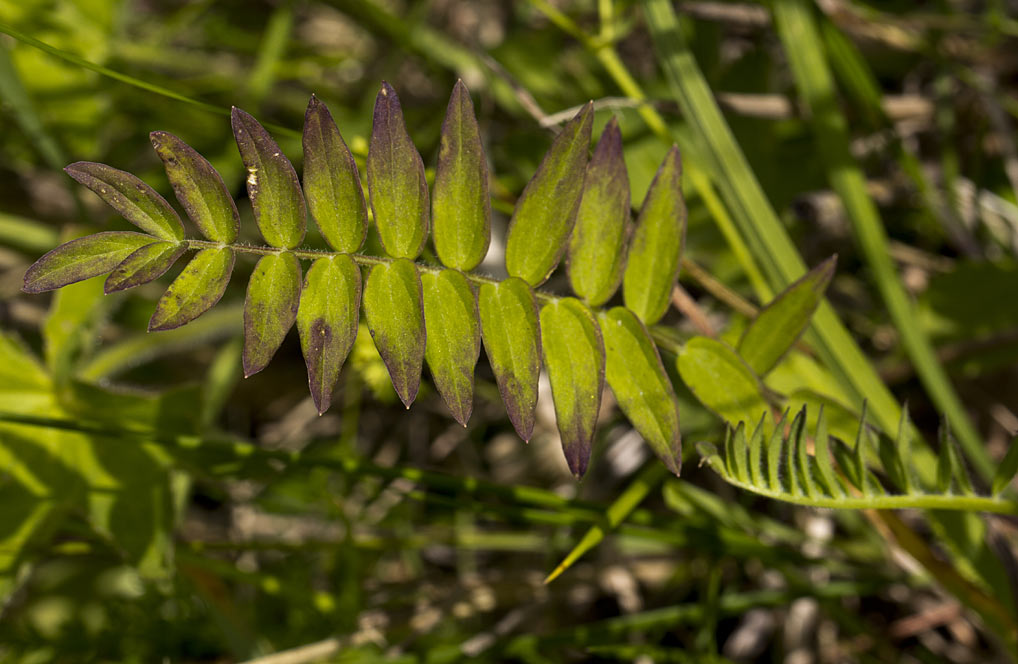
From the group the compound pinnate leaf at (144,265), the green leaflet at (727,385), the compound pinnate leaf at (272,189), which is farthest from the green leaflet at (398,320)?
the green leaflet at (727,385)

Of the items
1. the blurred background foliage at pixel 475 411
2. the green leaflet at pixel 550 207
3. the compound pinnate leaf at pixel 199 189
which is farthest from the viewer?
the blurred background foliage at pixel 475 411

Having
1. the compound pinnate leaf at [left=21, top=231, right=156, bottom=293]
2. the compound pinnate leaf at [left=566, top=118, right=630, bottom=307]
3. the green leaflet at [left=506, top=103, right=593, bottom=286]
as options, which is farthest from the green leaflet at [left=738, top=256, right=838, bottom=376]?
the compound pinnate leaf at [left=21, top=231, right=156, bottom=293]

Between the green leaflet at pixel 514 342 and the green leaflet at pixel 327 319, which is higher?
the green leaflet at pixel 327 319

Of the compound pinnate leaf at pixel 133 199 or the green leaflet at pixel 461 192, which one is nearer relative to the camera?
the compound pinnate leaf at pixel 133 199

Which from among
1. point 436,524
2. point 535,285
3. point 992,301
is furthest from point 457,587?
point 992,301

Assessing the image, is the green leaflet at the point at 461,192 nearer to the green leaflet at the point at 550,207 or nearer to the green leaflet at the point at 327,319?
the green leaflet at the point at 550,207

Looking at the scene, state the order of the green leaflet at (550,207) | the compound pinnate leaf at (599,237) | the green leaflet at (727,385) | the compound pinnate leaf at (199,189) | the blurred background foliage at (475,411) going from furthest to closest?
1. the blurred background foliage at (475,411)
2. the green leaflet at (727,385)
3. the compound pinnate leaf at (599,237)
4. the green leaflet at (550,207)
5. the compound pinnate leaf at (199,189)

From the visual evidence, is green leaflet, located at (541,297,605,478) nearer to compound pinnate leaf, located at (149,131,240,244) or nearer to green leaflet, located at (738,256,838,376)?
green leaflet, located at (738,256,838,376)
